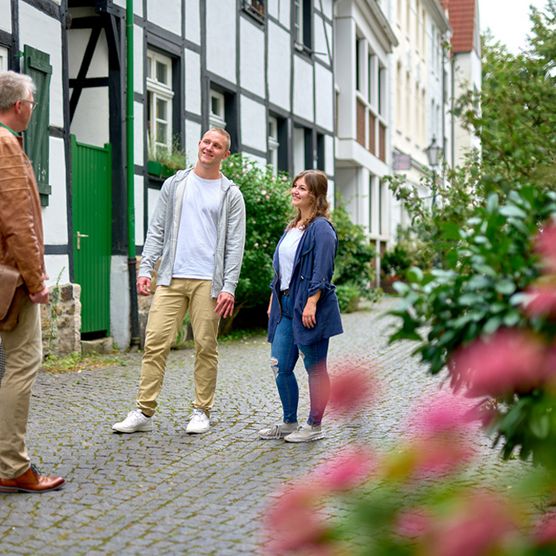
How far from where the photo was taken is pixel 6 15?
28.8 ft

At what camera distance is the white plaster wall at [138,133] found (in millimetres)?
10972

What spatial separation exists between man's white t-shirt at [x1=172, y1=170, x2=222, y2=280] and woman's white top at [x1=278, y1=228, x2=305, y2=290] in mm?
442

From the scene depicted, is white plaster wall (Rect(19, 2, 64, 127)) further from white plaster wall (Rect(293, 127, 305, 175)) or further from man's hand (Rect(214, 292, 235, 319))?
white plaster wall (Rect(293, 127, 305, 175))

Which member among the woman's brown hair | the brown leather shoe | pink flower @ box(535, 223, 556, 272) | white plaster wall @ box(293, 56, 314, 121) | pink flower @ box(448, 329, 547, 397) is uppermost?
white plaster wall @ box(293, 56, 314, 121)

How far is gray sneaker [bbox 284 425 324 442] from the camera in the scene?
5.75 meters

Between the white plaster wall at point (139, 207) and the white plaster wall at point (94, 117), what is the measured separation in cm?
57

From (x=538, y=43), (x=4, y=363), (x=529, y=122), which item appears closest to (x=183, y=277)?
(x=4, y=363)

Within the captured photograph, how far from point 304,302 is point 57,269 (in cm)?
450

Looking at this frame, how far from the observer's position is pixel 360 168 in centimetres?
2380

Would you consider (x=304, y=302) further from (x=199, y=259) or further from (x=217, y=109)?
(x=217, y=109)

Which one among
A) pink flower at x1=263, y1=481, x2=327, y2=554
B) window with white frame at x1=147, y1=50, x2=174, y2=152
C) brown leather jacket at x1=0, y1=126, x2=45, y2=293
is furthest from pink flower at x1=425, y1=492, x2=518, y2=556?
window with white frame at x1=147, y1=50, x2=174, y2=152

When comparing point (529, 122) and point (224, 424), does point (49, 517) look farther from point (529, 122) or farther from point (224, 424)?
point (529, 122)

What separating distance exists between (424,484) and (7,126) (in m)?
3.58

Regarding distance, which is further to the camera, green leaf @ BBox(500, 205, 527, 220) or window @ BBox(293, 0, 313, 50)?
window @ BBox(293, 0, 313, 50)
